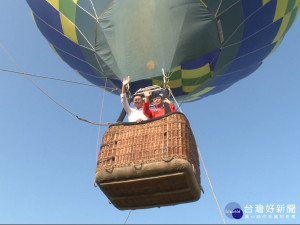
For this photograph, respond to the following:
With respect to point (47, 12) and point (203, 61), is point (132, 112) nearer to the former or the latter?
point (203, 61)

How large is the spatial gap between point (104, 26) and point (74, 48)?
2.96 ft

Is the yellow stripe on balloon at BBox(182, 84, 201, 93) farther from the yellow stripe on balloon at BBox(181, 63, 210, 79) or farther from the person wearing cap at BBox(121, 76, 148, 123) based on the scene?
the person wearing cap at BBox(121, 76, 148, 123)

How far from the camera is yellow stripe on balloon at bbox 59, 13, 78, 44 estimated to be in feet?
14.9

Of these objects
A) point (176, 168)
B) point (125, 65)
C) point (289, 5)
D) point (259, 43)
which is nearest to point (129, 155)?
point (176, 168)

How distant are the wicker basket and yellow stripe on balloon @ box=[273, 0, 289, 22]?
2.82 m

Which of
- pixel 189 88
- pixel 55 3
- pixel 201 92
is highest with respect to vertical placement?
pixel 55 3

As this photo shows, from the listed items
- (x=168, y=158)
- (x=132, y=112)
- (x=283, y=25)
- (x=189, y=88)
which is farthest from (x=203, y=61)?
(x=168, y=158)

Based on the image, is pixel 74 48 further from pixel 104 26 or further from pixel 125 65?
pixel 125 65

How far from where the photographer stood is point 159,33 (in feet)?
12.9

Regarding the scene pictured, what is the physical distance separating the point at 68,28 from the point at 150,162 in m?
2.79

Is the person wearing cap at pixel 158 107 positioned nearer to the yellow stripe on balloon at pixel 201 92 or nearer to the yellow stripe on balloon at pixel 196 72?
the yellow stripe on balloon at pixel 196 72

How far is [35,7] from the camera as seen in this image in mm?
4973

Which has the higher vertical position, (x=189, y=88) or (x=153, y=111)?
(x=153, y=111)

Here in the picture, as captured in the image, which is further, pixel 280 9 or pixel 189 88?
pixel 189 88
